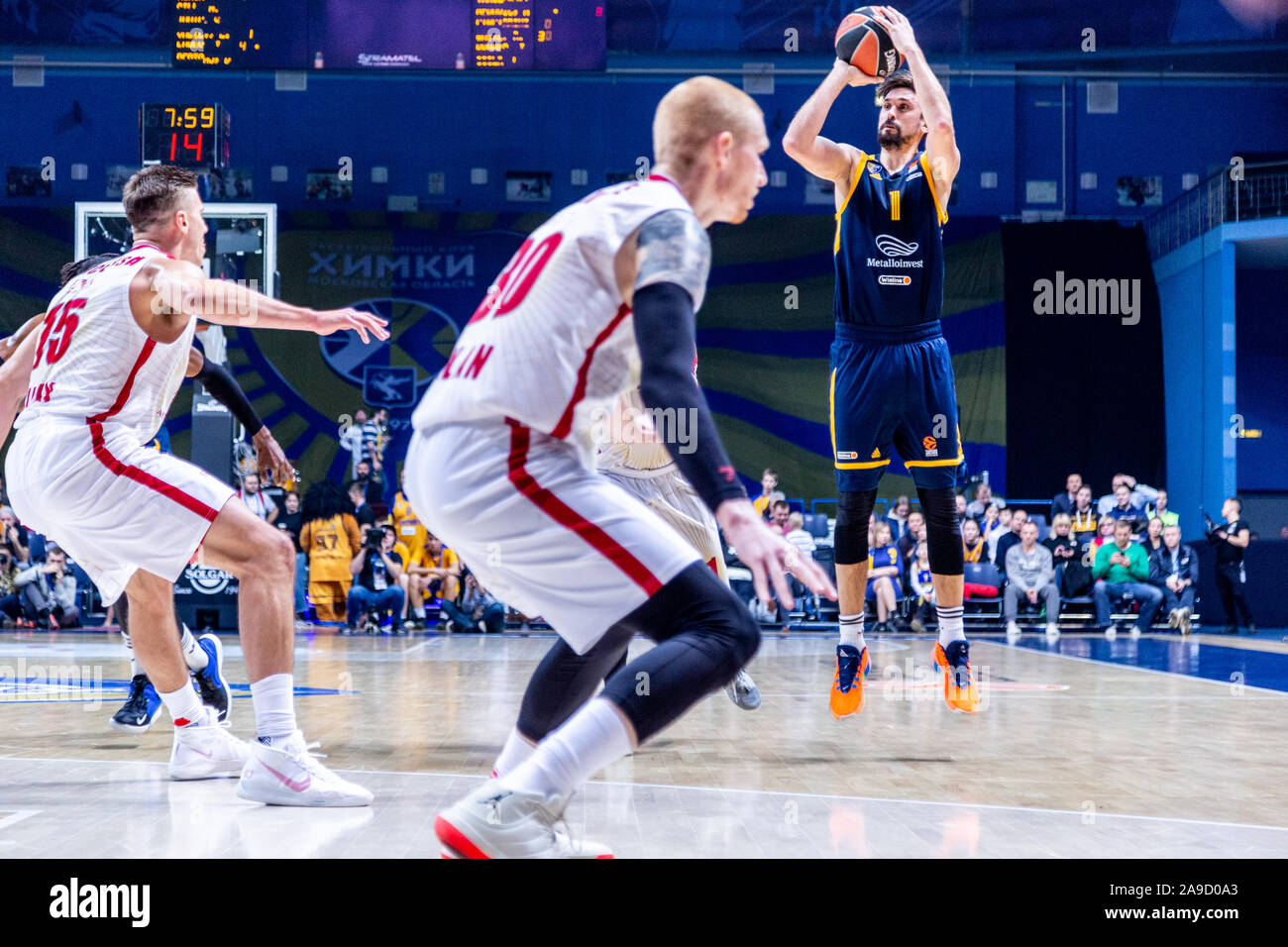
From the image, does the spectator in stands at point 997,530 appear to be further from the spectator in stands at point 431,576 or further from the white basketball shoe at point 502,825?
the white basketball shoe at point 502,825

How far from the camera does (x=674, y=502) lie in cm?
511

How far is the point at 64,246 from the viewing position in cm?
1856

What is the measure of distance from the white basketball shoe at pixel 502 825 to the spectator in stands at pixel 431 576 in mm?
11723

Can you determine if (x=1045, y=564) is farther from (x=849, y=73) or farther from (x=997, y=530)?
(x=849, y=73)

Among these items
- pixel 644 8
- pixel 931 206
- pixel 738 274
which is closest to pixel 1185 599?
pixel 738 274

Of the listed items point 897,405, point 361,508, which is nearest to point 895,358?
point 897,405

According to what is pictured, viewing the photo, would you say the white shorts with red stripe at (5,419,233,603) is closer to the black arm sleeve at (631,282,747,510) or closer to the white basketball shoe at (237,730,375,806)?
the white basketball shoe at (237,730,375,806)

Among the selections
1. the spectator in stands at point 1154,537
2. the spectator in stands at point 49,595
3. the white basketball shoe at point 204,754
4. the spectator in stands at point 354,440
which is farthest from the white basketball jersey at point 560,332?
the spectator in stands at point 354,440

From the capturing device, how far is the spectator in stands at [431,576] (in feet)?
46.2

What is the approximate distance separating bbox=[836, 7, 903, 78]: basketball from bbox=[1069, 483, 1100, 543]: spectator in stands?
35.6 feet

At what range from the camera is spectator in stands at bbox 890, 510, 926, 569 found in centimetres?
1402

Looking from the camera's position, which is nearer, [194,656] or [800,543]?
[194,656]

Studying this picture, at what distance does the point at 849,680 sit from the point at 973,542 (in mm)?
9041
